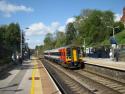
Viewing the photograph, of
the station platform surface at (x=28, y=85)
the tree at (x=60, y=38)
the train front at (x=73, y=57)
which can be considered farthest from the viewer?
the tree at (x=60, y=38)

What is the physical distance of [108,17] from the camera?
134875 millimetres

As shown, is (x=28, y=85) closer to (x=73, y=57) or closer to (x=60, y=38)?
(x=73, y=57)

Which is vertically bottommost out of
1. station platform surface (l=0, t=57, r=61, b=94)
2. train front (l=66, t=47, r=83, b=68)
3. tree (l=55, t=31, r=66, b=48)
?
station platform surface (l=0, t=57, r=61, b=94)

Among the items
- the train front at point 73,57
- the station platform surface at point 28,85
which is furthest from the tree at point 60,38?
the station platform surface at point 28,85

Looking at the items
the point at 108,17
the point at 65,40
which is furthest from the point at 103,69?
the point at 65,40

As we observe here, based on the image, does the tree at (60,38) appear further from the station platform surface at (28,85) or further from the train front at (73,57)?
the station platform surface at (28,85)

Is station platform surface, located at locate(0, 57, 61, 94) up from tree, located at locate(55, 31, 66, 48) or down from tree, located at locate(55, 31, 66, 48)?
down

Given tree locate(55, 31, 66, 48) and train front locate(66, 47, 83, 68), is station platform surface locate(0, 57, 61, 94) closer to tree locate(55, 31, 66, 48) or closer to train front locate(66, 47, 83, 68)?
train front locate(66, 47, 83, 68)

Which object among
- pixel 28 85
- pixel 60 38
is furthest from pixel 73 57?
pixel 60 38

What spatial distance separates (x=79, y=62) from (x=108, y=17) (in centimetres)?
9386

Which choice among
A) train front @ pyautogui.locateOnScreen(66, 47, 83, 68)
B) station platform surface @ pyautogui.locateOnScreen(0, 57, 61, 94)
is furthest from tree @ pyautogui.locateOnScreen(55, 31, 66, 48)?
station platform surface @ pyautogui.locateOnScreen(0, 57, 61, 94)

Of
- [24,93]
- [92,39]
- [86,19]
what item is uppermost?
[86,19]

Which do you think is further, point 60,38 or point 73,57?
point 60,38

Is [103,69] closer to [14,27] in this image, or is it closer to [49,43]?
[14,27]
